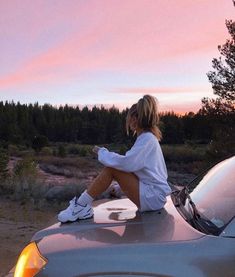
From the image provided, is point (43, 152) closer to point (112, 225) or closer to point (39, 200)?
point (39, 200)

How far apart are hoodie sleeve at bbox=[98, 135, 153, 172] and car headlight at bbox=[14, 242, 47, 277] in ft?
3.28

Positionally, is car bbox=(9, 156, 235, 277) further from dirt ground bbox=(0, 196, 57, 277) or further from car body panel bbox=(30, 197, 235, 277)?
dirt ground bbox=(0, 196, 57, 277)

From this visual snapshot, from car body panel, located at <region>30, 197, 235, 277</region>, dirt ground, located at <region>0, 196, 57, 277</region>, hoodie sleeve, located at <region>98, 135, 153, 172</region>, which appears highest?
hoodie sleeve, located at <region>98, 135, 153, 172</region>

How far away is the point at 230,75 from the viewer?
49.5ft

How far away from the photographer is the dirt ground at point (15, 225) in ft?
22.7

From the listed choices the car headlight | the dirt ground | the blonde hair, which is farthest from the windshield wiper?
the dirt ground

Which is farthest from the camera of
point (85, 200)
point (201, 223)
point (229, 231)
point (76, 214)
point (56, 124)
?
point (56, 124)

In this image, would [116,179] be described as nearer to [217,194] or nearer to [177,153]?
Answer: [217,194]

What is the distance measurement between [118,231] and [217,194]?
29.3 inches

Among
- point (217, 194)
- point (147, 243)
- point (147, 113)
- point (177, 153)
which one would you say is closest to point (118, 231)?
point (147, 243)

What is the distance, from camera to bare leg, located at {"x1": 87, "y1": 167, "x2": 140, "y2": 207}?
388 cm

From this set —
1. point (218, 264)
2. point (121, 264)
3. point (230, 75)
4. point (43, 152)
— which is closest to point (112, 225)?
point (121, 264)

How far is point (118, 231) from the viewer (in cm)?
292

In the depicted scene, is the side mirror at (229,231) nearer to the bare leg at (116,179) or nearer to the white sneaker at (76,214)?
the white sneaker at (76,214)
